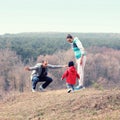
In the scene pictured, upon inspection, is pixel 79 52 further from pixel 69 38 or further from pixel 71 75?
pixel 71 75

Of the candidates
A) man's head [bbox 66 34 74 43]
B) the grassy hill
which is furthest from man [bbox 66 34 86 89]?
the grassy hill

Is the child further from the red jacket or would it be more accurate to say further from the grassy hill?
the grassy hill

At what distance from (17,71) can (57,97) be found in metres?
53.5

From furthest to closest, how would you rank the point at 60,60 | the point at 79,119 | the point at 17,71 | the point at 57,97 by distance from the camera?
1. the point at 60,60
2. the point at 17,71
3. the point at 57,97
4. the point at 79,119

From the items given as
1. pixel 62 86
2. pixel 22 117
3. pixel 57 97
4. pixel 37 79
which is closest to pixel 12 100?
pixel 37 79

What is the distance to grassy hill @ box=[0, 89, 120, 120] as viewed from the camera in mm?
9484

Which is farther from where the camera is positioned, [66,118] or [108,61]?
[108,61]

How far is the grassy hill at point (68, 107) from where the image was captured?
31.1 feet

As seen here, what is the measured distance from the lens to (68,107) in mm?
10172

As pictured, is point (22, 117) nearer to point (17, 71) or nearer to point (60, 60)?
point (17, 71)

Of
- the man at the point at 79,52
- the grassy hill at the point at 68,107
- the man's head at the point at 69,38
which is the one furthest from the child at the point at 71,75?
the man's head at the point at 69,38

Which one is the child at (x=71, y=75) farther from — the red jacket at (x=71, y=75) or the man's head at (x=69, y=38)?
the man's head at (x=69, y=38)

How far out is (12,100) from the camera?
12758mm

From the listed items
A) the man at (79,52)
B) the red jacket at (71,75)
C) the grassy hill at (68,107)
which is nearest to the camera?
the grassy hill at (68,107)
